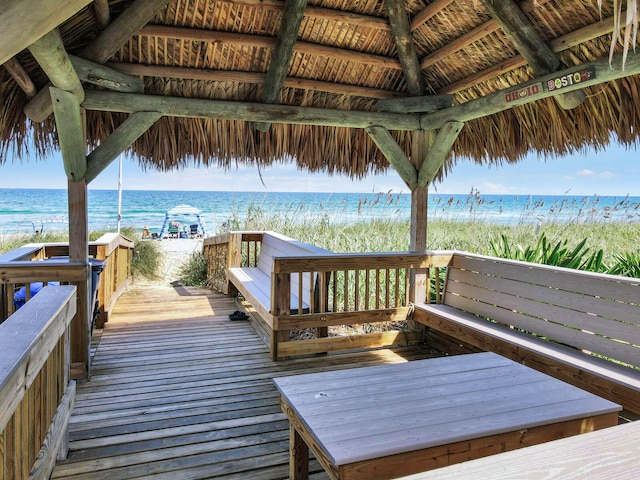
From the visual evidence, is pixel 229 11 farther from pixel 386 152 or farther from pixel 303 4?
pixel 386 152

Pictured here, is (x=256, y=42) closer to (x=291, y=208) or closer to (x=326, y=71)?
(x=326, y=71)

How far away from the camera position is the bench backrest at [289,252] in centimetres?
427

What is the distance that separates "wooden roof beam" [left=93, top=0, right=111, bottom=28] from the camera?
2.93 m

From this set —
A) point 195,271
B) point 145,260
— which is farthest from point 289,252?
point 145,260

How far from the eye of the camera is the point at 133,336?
4379 mm

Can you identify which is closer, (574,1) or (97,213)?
(574,1)

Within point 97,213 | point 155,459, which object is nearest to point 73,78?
point 155,459

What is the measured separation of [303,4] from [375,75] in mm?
1264

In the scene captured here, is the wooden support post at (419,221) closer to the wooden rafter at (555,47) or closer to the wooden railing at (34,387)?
the wooden rafter at (555,47)

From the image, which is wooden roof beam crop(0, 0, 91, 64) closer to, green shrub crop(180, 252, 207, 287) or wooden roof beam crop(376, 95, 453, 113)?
wooden roof beam crop(376, 95, 453, 113)

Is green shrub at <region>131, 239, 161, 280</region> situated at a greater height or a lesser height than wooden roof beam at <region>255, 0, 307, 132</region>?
lesser

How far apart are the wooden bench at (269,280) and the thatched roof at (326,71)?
40.3 inches

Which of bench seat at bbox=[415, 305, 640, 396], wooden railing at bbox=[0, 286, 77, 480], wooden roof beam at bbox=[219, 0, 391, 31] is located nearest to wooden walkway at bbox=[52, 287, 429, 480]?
wooden railing at bbox=[0, 286, 77, 480]

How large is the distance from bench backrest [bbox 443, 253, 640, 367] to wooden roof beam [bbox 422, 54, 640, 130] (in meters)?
1.22
